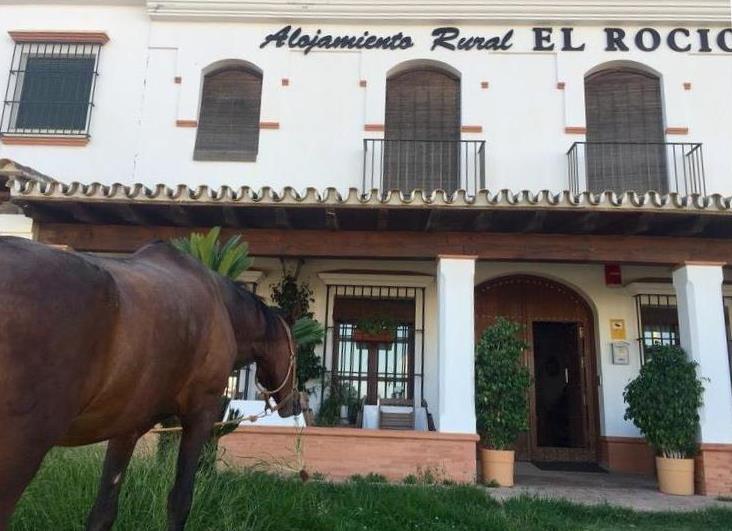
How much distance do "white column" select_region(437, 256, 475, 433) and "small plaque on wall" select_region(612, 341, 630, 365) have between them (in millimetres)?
2998

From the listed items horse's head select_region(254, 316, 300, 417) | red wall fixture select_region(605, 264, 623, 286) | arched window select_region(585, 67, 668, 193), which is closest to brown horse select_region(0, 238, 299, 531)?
horse's head select_region(254, 316, 300, 417)

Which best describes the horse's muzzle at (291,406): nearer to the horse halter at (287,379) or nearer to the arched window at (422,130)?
the horse halter at (287,379)

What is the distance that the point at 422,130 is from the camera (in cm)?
1038

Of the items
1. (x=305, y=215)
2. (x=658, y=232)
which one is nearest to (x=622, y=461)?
(x=658, y=232)

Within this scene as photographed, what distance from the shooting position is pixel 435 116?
34.4ft

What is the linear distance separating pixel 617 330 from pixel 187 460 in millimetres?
8127

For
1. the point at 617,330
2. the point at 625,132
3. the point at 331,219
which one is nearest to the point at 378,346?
the point at 331,219

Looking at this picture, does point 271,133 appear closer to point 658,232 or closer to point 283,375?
point 658,232

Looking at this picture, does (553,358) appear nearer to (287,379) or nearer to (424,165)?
(424,165)

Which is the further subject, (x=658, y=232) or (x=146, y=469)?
(x=658, y=232)

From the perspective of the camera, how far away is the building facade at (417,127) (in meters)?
9.56

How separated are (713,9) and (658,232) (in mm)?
5001

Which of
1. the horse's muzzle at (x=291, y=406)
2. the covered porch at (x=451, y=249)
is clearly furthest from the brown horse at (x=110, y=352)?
the covered porch at (x=451, y=249)

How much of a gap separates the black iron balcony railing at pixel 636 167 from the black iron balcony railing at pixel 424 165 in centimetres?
158
